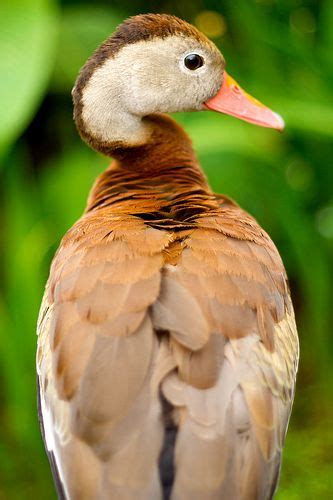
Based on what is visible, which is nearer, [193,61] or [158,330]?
[158,330]

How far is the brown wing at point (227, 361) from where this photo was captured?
5.01 ft

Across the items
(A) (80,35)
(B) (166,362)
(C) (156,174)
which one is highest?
(A) (80,35)

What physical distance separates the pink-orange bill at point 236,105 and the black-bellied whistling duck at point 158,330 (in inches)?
4.7

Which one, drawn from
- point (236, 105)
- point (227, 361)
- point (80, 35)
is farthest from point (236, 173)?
point (227, 361)

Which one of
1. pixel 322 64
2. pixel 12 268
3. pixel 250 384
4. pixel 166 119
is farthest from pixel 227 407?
pixel 322 64

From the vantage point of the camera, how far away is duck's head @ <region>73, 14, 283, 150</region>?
2.10 metres

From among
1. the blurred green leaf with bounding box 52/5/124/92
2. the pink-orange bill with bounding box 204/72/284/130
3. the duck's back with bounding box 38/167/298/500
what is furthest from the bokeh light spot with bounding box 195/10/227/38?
the duck's back with bounding box 38/167/298/500

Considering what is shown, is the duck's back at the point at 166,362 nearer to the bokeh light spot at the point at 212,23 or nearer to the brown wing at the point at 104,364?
the brown wing at the point at 104,364

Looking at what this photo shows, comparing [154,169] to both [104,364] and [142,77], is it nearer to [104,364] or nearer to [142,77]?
[142,77]

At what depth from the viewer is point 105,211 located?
6.73 feet

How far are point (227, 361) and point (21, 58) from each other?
1301mm

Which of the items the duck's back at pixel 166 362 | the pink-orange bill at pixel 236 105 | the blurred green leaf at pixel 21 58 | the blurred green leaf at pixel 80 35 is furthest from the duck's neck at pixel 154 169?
the blurred green leaf at pixel 80 35

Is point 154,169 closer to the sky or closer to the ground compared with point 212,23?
closer to the ground

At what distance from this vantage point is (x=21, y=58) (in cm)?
256
